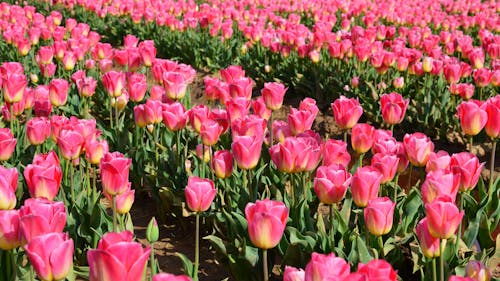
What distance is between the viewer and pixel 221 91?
3988 mm

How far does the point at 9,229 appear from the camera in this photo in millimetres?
2000

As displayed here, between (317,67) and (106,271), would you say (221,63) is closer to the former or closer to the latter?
(317,67)

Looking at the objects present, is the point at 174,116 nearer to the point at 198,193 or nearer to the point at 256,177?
the point at 256,177

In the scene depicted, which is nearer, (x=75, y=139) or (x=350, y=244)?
(x=350, y=244)

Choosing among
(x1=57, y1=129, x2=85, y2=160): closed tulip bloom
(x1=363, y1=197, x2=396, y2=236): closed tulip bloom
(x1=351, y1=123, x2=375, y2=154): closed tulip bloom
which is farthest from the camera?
(x1=351, y1=123, x2=375, y2=154): closed tulip bloom

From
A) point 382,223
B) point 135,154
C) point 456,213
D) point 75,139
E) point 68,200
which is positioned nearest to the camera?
point 456,213

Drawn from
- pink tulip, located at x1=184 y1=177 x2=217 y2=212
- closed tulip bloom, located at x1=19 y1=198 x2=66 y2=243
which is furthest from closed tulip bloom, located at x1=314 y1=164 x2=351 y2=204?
closed tulip bloom, located at x1=19 y1=198 x2=66 y2=243

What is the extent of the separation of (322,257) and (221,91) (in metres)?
2.49

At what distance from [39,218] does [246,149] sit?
3.76ft

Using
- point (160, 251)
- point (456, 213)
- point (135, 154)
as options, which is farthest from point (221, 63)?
point (456, 213)

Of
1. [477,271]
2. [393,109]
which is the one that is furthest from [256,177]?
[477,271]

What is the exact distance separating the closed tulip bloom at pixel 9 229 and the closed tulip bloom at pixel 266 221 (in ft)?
2.47

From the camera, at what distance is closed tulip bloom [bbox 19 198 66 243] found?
1911 millimetres

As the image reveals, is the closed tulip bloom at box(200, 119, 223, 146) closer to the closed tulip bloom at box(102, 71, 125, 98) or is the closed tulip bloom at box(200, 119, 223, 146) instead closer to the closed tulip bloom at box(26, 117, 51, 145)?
the closed tulip bloom at box(26, 117, 51, 145)
